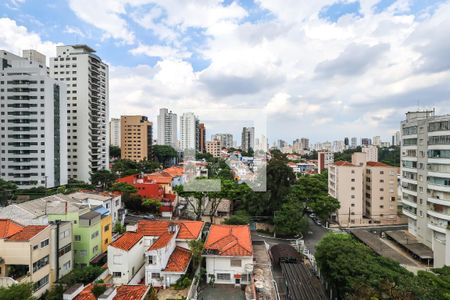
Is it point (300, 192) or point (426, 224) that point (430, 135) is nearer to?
point (426, 224)

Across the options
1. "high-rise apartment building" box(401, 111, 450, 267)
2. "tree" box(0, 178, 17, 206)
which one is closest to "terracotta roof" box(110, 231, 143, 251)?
"high-rise apartment building" box(401, 111, 450, 267)

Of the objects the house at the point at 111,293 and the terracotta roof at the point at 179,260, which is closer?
the house at the point at 111,293

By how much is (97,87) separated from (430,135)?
38.1 metres

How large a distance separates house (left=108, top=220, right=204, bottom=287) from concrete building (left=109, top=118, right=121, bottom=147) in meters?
70.1

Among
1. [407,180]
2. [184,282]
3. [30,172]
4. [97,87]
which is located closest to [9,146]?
[30,172]

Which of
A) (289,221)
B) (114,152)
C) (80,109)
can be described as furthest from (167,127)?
(289,221)

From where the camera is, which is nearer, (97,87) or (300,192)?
(300,192)

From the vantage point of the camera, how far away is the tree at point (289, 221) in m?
19.9

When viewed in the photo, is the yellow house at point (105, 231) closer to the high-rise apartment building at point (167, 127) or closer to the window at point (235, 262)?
the window at point (235, 262)

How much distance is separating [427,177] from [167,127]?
65.2 metres

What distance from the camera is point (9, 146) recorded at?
3036cm

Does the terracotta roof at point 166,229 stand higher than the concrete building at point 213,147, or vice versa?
the concrete building at point 213,147

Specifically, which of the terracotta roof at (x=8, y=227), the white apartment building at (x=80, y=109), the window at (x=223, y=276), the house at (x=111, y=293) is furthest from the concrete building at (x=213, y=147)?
the house at (x=111, y=293)

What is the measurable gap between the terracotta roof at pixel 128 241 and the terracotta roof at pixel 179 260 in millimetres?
1753
